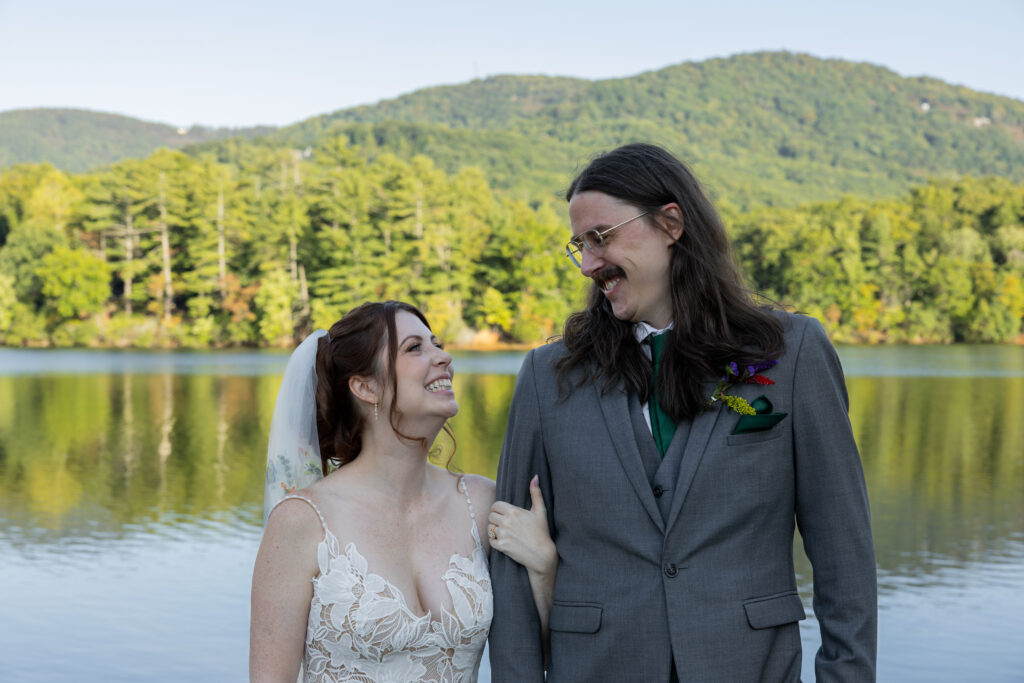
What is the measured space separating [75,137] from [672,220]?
178 meters

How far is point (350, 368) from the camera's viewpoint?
2.77m

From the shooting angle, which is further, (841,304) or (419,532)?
(841,304)

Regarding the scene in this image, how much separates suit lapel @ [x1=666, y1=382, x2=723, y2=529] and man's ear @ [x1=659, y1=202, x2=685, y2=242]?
1.20 feet

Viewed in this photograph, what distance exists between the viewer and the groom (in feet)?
7.29

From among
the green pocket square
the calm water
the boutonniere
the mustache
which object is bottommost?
the calm water

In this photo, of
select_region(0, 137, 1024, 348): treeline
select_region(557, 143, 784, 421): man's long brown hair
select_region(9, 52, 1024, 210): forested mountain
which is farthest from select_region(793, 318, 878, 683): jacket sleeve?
select_region(9, 52, 1024, 210): forested mountain

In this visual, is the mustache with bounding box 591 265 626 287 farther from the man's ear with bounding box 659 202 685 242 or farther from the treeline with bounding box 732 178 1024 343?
the treeline with bounding box 732 178 1024 343

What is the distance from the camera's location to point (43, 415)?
2061cm

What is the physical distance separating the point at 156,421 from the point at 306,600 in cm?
1860

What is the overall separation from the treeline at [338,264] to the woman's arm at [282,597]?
43609 mm

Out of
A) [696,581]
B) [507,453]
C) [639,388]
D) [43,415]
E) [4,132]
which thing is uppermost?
[4,132]

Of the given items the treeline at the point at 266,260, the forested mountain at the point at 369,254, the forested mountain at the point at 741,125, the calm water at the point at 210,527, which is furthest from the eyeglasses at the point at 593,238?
the forested mountain at the point at 741,125

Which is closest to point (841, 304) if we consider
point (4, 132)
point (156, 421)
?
point (156, 421)

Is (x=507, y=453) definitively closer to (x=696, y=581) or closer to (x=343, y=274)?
(x=696, y=581)
